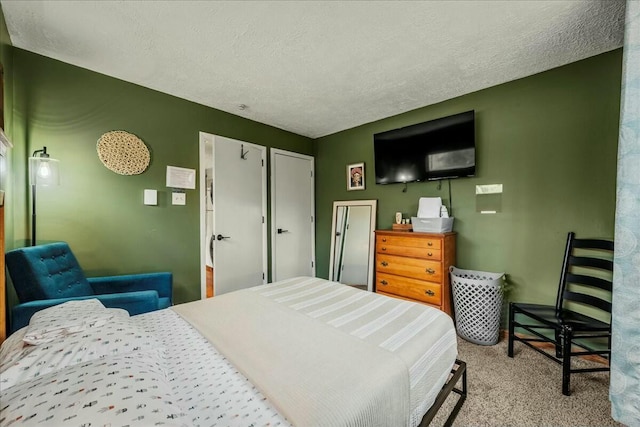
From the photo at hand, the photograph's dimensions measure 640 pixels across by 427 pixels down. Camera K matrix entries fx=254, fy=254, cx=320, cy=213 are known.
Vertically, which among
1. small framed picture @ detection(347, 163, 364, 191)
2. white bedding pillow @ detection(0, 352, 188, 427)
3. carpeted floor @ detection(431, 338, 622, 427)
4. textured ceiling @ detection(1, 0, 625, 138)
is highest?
textured ceiling @ detection(1, 0, 625, 138)

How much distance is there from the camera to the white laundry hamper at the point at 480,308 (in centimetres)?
232

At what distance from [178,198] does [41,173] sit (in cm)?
107

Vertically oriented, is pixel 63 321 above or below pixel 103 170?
below

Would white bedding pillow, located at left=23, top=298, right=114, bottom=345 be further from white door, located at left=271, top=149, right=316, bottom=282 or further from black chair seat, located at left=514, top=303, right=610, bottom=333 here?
black chair seat, located at left=514, top=303, right=610, bottom=333

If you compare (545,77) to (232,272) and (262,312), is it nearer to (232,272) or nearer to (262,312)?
(262,312)

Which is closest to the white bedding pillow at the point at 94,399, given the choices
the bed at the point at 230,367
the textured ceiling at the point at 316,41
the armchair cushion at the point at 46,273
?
the bed at the point at 230,367

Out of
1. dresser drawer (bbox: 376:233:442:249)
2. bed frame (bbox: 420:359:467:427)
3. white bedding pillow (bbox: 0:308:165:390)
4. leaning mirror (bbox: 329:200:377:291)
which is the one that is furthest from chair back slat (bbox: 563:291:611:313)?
white bedding pillow (bbox: 0:308:165:390)

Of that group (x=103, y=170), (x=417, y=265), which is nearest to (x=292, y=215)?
(x=417, y=265)

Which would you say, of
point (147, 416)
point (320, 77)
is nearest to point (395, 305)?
point (147, 416)

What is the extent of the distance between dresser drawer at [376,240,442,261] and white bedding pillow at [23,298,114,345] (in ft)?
8.11

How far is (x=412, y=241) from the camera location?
2.72 m

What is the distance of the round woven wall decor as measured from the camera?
237 cm

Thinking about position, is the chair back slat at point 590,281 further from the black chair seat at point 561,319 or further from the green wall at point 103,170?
the green wall at point 103,170

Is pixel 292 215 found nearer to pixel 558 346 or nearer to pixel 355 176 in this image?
pixel 355 176
